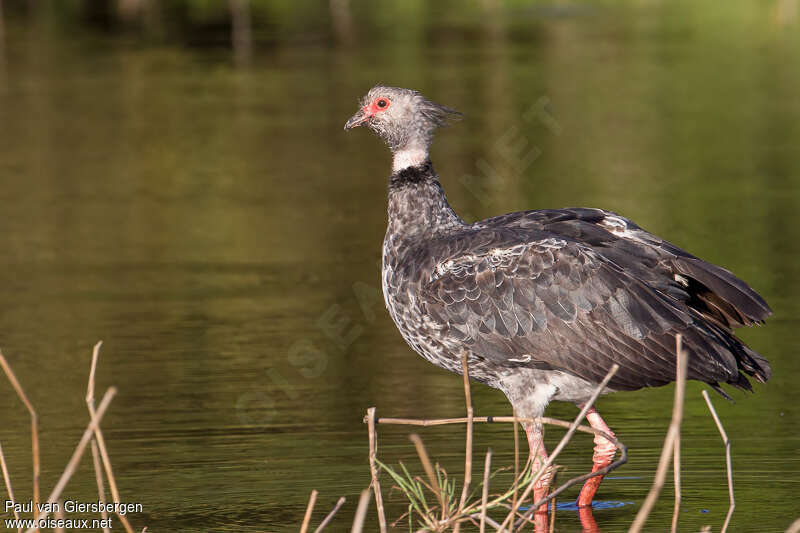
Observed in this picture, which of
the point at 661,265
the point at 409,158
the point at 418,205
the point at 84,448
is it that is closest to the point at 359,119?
the point at 409,158

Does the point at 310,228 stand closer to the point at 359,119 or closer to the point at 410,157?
the point at 359,119

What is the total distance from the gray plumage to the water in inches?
28.4

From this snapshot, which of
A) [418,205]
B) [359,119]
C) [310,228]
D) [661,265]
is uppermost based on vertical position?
[359,119]

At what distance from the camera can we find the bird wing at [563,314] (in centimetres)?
734

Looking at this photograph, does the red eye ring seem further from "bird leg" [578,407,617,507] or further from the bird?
"bird leg" [578,407,617,507]

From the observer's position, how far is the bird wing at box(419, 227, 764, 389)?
289 inches

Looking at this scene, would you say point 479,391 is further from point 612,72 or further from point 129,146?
point 612,72

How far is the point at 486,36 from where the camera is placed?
37.2 meters

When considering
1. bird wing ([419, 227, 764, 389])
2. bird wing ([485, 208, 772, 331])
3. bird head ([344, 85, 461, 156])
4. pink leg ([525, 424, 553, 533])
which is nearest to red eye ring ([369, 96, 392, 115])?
bird head ([344, 85, 461, 156])

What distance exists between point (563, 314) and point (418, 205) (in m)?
1.15

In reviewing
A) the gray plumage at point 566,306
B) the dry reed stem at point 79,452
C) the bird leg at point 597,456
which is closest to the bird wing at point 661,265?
the gray plumage at point 566,306

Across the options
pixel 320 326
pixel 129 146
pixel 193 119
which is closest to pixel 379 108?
pixel 320 326

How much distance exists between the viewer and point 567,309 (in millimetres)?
7449

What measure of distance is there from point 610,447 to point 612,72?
868 inches
